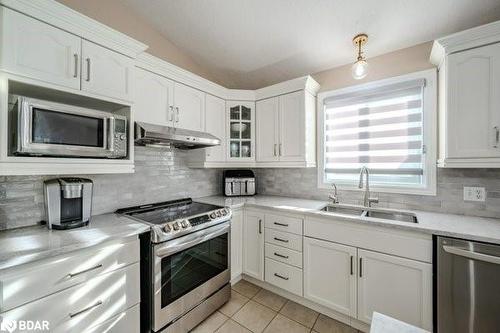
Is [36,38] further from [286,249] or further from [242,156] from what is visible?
[286,249]

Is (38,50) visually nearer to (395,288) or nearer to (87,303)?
(87,303)

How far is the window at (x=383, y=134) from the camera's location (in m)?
1.94

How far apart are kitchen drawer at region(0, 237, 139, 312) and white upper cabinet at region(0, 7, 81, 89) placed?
3.52 ft

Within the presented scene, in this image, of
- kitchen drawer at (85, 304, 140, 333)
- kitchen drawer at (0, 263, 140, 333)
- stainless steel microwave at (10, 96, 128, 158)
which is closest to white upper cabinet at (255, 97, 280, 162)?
stainless steel microwave at (10, 96, 128, 158)

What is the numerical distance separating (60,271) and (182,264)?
0.76m

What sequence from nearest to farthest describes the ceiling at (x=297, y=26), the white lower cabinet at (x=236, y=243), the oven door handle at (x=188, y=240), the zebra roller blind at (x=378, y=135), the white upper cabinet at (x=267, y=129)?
the oven door handle at (x=188, y=240) < the ceiling at (x=297, y=26) < the zebra roller blind at (x=378, y=135) < the white lower cabinet at (x=236, y=243) < the white upper cabinet at (x=267, y=129)

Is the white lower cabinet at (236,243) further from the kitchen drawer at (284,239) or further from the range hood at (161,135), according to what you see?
the range hood at (161,135)

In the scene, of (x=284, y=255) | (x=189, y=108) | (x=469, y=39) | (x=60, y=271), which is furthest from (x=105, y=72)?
(x=469, y=39)

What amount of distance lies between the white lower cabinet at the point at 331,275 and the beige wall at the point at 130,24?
2.51m

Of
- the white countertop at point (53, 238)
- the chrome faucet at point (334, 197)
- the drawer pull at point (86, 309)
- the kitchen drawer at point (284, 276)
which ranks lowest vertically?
the kitchen drawer at point (284, 276)

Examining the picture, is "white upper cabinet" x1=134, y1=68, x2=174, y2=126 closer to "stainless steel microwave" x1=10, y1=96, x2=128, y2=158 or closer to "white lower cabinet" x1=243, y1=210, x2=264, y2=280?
"stainless steel microwave" x1=10, y1=96, x2=128, y2=158

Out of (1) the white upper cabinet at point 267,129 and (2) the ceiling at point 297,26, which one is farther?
(1) the white upper cabinet at point 267,129

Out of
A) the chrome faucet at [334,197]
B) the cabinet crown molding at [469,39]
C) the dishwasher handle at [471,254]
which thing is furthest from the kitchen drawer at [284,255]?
the cabinet crown molding at [469,39]

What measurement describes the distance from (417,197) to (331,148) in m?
0.96
